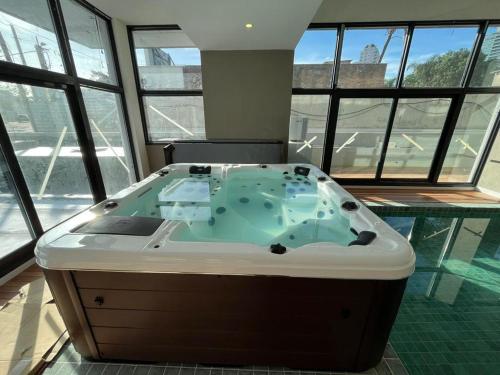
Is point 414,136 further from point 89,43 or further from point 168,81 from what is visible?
point 89,43

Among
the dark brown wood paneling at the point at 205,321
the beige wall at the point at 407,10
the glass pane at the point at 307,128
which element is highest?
the beige wall at the point at 407,10

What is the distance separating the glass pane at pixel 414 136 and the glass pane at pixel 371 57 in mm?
468

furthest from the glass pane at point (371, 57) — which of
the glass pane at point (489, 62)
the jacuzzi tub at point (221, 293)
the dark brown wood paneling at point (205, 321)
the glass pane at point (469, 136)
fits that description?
the dark brown wood paneling at point (205, 321)

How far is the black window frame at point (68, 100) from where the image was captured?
143 cm

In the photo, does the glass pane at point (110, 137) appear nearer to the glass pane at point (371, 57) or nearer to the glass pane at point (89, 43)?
the glass pane at point (89, 43)

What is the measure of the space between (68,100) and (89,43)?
0.83 metres

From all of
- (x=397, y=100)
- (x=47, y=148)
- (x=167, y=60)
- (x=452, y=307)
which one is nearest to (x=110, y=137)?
(x=47, y=148)

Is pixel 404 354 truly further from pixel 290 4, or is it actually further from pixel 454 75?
pixel 454 75

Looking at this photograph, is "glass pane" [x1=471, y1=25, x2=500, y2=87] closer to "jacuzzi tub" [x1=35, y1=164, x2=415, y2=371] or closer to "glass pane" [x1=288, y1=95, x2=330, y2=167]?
"glass pane" [x1=288, y1=95, x2=330, y2=167]

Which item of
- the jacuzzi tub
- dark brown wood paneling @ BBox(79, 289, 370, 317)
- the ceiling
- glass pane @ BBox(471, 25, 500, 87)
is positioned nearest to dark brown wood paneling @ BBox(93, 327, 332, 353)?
the jacuzzi tub

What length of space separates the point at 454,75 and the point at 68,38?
14.7 ft

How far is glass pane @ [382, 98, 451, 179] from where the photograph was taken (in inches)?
111

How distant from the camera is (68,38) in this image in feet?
6.38

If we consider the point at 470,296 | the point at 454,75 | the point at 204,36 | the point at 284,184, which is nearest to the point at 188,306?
the point at 284,184
